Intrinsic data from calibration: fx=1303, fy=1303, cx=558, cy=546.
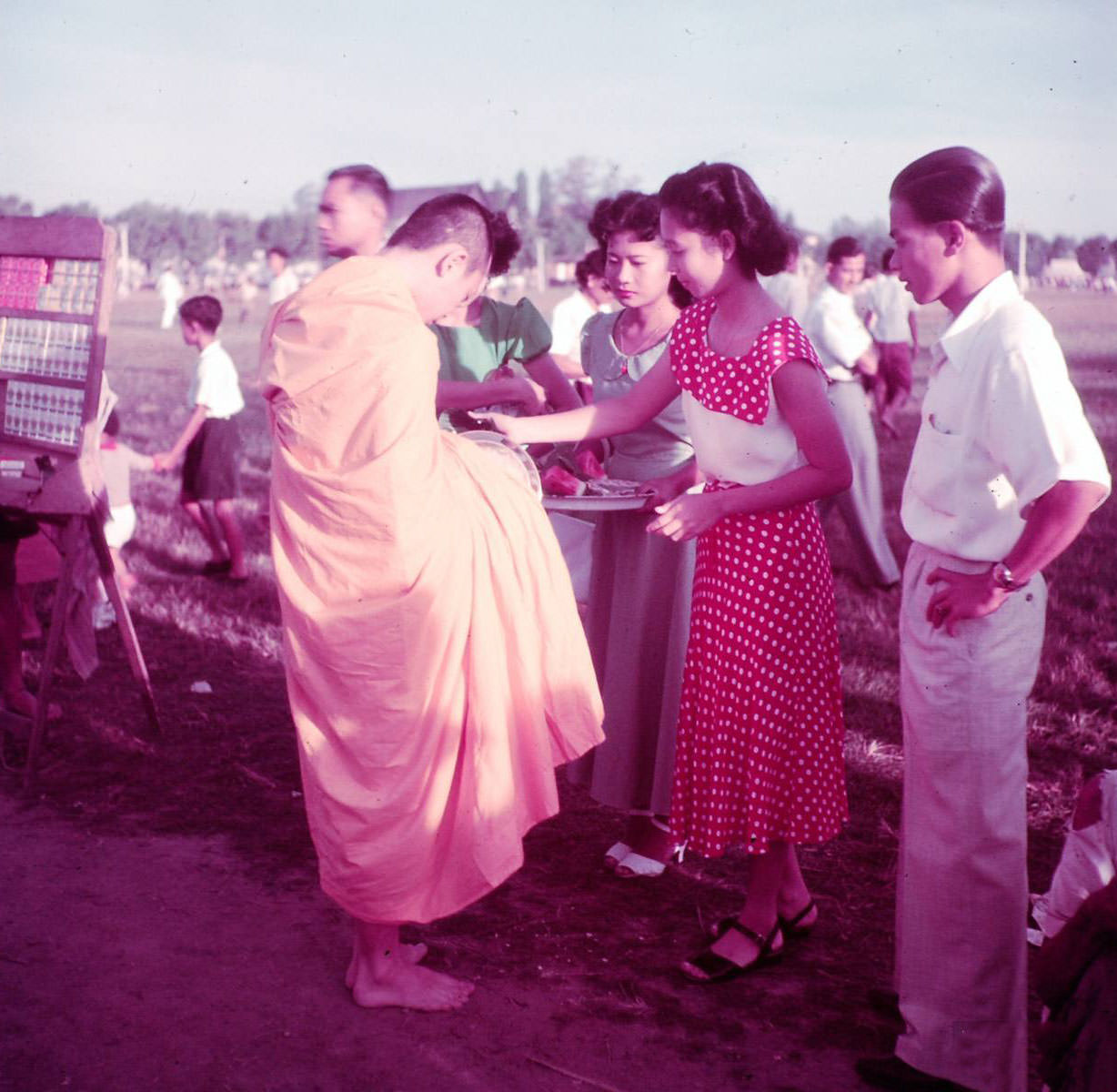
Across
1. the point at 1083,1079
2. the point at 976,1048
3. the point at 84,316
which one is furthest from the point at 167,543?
the point at 1083,1079

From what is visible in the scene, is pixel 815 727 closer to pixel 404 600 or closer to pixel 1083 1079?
pixel 404 600

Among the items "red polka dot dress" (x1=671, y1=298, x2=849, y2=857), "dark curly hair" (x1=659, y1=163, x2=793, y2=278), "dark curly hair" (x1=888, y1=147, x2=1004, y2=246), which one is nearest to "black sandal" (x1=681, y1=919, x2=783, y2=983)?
"red polka dot dress" (x1=671, y1=298, x2=849, y2=857)

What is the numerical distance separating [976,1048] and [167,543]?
7742 mm

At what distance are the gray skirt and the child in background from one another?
4.66 m

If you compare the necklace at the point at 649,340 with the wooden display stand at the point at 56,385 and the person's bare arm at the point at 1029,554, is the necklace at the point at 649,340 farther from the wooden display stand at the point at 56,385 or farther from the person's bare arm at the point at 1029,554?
the wooden display stand at the point at 56,385

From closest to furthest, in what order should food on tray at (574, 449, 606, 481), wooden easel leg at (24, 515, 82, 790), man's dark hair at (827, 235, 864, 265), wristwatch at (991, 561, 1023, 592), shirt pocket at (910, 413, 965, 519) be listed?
1. wristwatch at (991, 561, 1023, 592)
2. shirt pocket at (910, 413, 965, 519)
3. food on tray at (574, 449, 606, 481)
4. wooden easel leg at (24, 515, 82, 790)
5. man's dark hair at (827, 235, 864, 265)

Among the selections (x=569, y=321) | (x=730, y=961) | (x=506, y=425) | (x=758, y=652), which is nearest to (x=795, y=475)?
(x=758, y=652)

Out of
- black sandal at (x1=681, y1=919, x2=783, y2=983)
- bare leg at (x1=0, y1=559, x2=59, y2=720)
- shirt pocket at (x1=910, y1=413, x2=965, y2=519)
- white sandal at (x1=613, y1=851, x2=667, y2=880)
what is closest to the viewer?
shirt pocket at (x1=910, y1=413, x2=965, y2=519)

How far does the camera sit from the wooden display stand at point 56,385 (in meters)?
5.09

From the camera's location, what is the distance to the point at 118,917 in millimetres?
4012

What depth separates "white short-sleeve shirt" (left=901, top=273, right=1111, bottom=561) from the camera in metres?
2.64

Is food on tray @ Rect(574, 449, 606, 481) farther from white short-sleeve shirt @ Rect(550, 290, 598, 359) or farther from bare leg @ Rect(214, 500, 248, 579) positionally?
white short-sleeve shirt @ Rect(550, 290, 598, 359)

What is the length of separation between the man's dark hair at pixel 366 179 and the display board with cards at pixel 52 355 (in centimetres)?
118

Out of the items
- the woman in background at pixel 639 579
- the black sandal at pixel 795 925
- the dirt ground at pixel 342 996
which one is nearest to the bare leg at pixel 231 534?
the dirt ground at pixel 342 996
